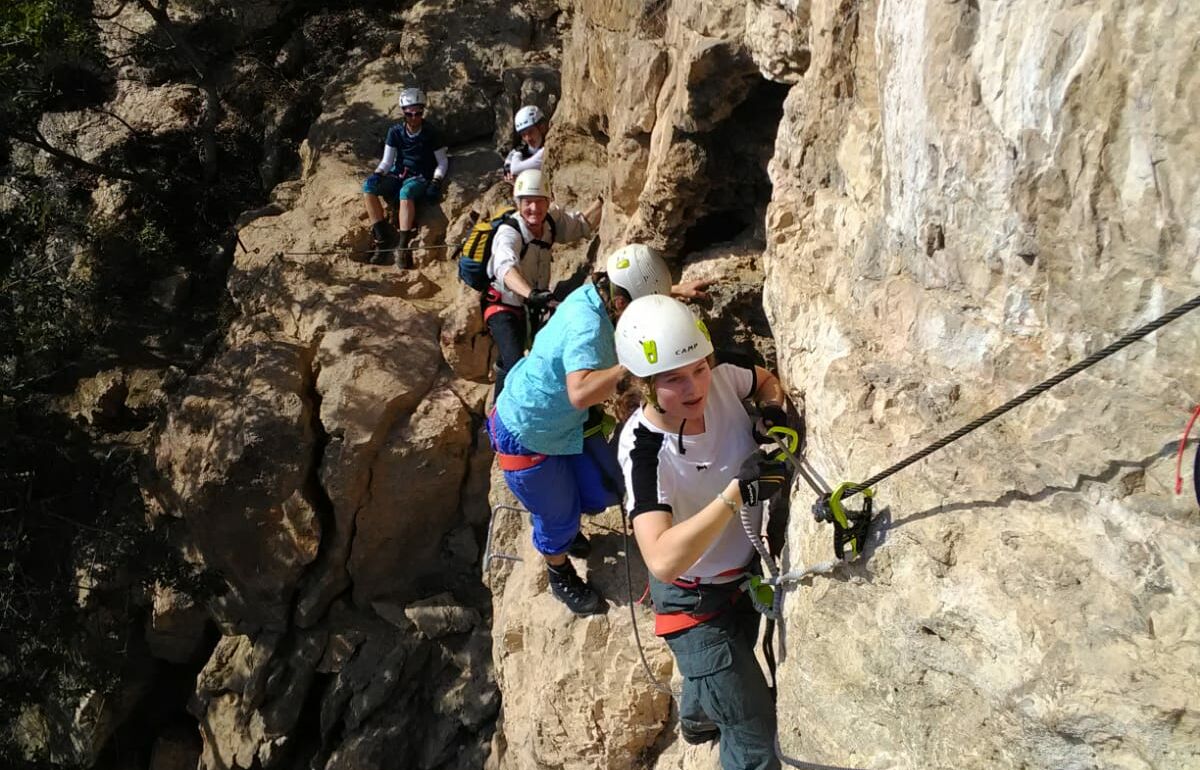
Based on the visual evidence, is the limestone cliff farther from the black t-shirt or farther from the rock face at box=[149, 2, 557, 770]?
the black t-shirt

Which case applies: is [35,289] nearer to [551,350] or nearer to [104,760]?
[104,760]

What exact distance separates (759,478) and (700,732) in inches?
72.5

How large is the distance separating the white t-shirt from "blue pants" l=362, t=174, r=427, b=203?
6747 millimetres

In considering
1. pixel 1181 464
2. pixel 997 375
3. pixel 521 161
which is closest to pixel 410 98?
pixel 521 161

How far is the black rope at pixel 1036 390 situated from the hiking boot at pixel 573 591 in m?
2.87

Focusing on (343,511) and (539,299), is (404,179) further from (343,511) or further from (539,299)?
(539,299)

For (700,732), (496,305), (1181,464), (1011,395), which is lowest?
(700,732)

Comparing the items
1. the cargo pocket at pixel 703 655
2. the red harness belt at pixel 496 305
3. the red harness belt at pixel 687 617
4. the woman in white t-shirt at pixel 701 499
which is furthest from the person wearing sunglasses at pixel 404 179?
the cargo pocket at pixel 703 655

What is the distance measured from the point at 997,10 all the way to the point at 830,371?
1.40 meters

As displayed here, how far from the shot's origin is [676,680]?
4.98 meters

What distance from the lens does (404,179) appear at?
32.1 feet

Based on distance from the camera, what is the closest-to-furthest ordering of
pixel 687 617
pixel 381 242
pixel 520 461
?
pixel 687 617 → pixel 520 461 → pixel 381 242

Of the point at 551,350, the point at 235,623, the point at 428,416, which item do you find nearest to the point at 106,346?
the point at 235,623

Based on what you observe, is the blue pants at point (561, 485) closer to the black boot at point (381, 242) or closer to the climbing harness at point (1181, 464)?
the climbing harness at point (1181, 464)
